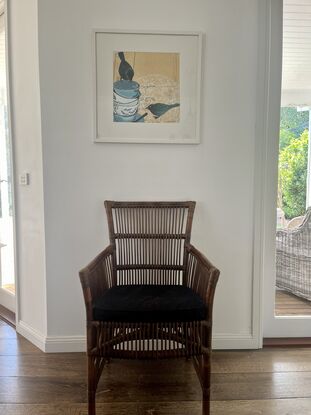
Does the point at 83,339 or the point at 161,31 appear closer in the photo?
the point at 161,31

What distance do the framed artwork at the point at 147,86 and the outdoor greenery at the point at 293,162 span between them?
579 mm

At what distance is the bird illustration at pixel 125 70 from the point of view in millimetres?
1946

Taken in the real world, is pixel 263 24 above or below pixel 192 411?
above

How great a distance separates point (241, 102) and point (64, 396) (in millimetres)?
1820

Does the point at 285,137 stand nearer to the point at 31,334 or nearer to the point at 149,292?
the point at 149,292

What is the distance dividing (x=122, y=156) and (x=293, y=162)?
107 cm

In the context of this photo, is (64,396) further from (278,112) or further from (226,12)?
(226,12)

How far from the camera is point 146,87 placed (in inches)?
77.4

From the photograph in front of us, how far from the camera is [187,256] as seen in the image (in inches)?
74.2

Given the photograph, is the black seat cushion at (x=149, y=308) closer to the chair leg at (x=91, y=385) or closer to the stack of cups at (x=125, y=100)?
the chair leg at (x=91, y=385)

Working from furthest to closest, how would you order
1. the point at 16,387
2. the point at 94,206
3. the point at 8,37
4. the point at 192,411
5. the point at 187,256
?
1. the point at 8,37
2. the point at 94,206
3. the point at 187,256
4. the point at 16,387
5. the point at 192,411

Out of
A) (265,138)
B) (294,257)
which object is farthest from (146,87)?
(294,257)

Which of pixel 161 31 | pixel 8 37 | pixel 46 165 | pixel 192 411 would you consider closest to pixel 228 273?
pixel 192 411

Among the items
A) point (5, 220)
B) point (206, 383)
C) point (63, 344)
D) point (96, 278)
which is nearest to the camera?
point (206, 383)
